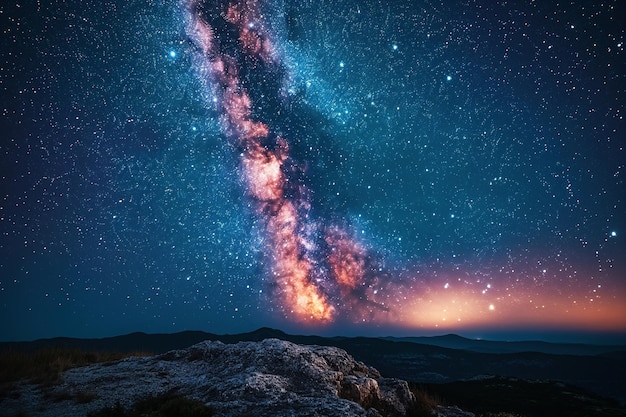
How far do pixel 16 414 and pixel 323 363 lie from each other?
29.4 ft

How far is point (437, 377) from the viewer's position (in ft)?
397

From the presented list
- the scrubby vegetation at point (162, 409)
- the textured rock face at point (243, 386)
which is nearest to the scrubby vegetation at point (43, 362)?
the textured rock face at point (243, 386)

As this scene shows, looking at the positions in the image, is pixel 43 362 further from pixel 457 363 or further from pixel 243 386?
pixel 457 363

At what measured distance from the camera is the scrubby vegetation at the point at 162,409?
8.24m

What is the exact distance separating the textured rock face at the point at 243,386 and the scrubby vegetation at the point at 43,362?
826mm

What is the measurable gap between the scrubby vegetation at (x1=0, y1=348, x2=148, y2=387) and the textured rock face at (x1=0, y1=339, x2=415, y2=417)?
83cm

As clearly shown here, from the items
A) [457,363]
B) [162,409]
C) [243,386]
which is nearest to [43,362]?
[162,409]

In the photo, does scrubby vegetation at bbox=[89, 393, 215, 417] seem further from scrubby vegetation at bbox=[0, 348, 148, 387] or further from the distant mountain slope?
the distant mountain slope

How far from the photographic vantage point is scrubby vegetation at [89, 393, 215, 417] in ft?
27.0

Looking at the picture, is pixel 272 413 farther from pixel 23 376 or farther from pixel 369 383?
pixel 23 376

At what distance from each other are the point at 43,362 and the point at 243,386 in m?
11.8

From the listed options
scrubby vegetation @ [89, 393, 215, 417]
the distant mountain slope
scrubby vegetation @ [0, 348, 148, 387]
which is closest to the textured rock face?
scrubby vegetation @ [89, 393, 215, 417]

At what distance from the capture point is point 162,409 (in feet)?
28.3

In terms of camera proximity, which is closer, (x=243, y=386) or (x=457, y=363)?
(x=243, y=386)
